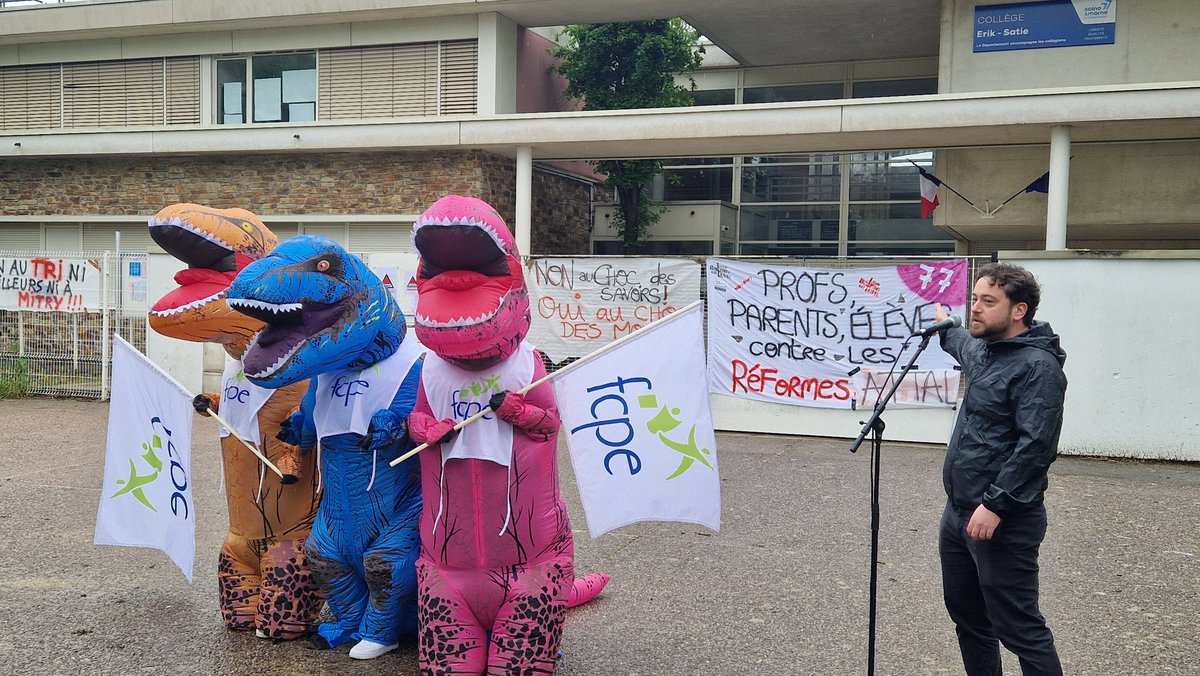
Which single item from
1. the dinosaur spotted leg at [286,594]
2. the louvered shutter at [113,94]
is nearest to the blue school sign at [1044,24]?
the dinosaur spotted leg at [286,594]

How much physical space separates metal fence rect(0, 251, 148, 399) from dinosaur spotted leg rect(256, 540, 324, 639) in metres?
9.25

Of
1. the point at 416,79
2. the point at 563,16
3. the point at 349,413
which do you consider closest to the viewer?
the point at 349,413

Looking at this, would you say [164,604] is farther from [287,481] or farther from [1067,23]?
[1067,23]

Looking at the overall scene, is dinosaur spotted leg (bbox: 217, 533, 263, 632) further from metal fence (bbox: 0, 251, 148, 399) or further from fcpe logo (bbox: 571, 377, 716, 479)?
metal fence (bbox: 0, 251, 148, 399)

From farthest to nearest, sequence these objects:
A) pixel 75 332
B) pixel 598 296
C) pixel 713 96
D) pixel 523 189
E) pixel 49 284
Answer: pixel 713 96
pixel 523 189
pixel 49 284
pixel 75 332
pixel 598 296

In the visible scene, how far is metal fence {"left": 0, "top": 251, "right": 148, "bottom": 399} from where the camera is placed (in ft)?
42.1

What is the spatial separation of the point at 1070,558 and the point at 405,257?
828cm

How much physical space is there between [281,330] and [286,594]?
134 centimetres

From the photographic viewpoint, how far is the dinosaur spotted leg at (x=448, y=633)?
3945 millimetres

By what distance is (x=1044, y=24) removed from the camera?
42.7 feet

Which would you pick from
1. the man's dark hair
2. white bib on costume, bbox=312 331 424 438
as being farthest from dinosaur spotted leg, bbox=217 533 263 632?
the man's dark hair

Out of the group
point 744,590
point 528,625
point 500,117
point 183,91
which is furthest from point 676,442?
point 183,91

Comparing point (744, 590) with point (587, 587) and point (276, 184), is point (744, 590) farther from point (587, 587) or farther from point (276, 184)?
point (276, 184)

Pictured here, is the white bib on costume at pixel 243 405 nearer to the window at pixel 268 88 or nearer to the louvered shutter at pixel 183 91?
the window at pixel 268 88
